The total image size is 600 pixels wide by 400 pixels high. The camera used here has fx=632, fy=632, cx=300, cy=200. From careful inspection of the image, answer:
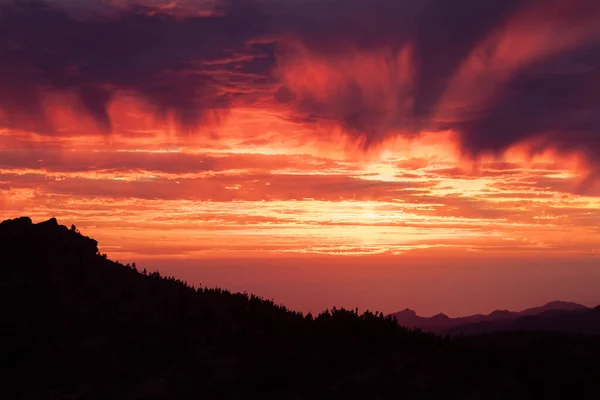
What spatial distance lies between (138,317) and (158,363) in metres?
3.46

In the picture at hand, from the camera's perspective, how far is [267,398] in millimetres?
17109

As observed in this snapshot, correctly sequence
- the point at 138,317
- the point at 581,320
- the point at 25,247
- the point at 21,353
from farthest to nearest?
the point at 581,320, the point at 25,247, the point at 138,317, the point at 21,353

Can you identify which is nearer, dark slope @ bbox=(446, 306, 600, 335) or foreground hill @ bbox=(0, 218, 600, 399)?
foreground hill @ bbox=(0, 218, 600, 399)

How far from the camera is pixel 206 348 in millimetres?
20156

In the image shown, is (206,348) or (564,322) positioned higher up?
(564,322)

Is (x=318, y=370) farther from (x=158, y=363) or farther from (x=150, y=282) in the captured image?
(x=150, y=282)

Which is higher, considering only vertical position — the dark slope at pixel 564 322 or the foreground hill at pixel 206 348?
the dark slope at pixel 564 322

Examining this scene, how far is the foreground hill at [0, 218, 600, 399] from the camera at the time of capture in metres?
16.9

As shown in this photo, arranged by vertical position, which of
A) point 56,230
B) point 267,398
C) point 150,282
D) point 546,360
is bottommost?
point 267,398

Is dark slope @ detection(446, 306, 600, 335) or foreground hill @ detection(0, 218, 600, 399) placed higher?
dark slope @ detection(446, 306, 600, 335)

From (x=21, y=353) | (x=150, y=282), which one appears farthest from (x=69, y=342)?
(x=150, y=282)

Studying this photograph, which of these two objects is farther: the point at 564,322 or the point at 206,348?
the point at 564,322

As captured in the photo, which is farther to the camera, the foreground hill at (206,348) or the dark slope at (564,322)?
the dark slope at (564,322)

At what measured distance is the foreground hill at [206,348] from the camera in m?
16.9
